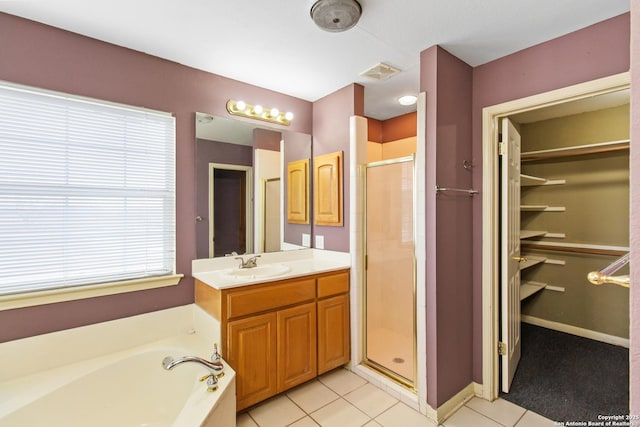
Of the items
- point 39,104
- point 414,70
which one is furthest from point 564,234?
point 39,104

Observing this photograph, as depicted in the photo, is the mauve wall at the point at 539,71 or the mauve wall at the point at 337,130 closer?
the mauve wall at the point at 539,71

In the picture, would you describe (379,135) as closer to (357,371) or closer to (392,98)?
(392,98)

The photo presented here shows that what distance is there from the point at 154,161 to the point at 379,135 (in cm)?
239

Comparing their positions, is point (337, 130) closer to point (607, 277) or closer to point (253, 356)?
point (253, 356)

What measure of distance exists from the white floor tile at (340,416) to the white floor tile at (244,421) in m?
0.39

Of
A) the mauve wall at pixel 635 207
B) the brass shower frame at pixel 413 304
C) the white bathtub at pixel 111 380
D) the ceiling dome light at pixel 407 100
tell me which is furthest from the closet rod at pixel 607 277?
the ceiling dome light at pixel 407 100

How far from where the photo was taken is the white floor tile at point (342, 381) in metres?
2.33

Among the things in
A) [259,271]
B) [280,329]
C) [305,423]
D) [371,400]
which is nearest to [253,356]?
[280,329]

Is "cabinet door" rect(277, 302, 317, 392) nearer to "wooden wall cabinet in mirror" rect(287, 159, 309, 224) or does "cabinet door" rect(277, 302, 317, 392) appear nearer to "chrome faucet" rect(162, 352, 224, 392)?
"chrome faucet" rect(162, 352, 224, 392)

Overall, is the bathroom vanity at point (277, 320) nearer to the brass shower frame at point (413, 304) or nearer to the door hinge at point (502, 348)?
the brass shower frame at point (413, 304)

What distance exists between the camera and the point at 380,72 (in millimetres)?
2348

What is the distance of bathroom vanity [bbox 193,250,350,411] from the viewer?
6.42 feet

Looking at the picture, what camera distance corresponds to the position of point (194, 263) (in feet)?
7.43

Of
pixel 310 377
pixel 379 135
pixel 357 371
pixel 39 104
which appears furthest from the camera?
pixel 379 135
